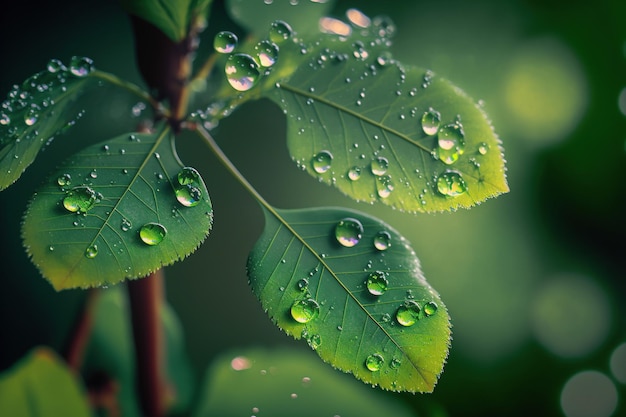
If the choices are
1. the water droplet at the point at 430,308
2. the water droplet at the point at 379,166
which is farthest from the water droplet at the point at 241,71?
the water droplet at the point at 430,308

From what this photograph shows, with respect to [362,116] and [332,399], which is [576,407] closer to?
[332,399]

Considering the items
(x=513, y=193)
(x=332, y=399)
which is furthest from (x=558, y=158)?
(x=332, y=399)

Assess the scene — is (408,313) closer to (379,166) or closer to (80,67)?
(379,166)

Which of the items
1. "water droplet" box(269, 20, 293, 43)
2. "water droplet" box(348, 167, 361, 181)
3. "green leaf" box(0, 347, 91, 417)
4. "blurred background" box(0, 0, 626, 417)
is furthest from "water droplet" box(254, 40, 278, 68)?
"blurred background" box(0, 0, 626, 417)

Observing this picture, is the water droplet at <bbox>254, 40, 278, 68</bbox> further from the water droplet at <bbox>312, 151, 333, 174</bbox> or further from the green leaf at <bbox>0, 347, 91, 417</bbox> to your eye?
the green leaf at <bbox>0, 347, 91, 417</bbox>

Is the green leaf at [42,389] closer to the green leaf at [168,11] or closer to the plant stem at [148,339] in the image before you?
the plant stem at [148,339]
